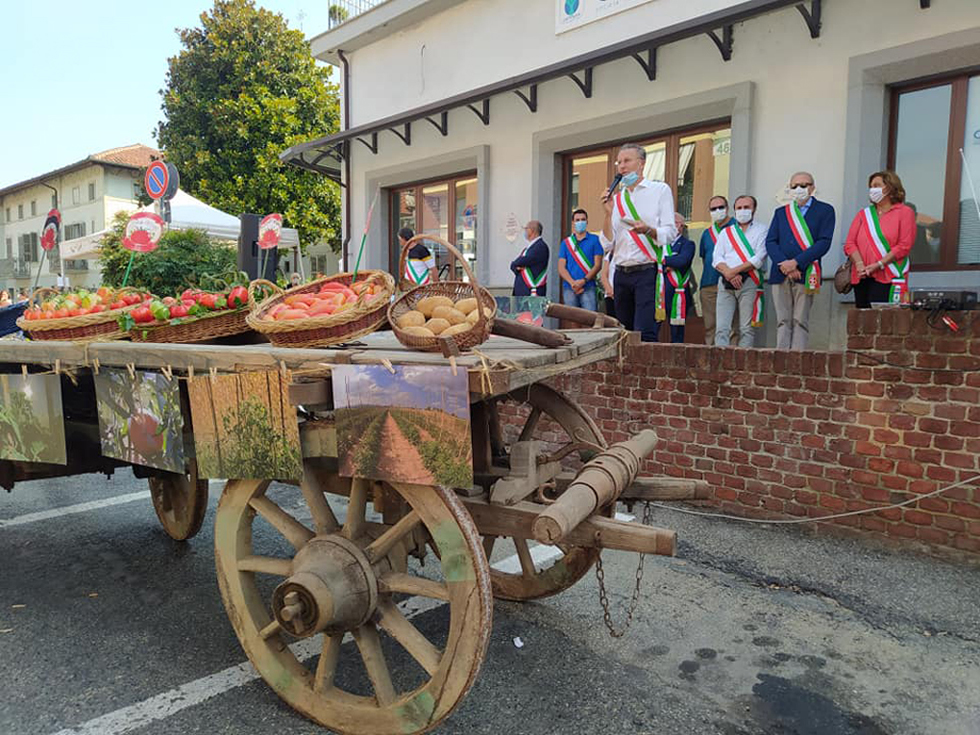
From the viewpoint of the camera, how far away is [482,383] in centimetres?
196

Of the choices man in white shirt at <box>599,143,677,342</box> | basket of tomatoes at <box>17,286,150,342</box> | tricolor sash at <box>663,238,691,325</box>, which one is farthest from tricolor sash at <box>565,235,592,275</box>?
basket of tomatoes at <box>17,286,150,342</box>

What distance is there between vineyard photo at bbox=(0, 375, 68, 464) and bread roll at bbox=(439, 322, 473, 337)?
1797 millimetres

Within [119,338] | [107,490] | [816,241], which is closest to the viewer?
[119,338]

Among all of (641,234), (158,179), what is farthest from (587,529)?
(158,179)

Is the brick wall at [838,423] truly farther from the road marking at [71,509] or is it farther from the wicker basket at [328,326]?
the road marking at [71,509]

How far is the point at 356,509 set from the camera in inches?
93.3

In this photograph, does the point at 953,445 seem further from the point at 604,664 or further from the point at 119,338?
the point at 119,338

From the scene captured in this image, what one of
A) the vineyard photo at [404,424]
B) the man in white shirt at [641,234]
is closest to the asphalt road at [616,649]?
the vineyard photo at [404,424]

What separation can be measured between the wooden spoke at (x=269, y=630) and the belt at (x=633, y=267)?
15.2 ft

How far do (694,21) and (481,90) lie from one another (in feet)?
9.67

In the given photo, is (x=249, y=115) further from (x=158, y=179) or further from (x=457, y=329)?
(x=457, y=329)

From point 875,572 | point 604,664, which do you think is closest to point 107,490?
point 604,664

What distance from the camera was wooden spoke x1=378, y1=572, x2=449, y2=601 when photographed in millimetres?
2197

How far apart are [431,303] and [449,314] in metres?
0.14
